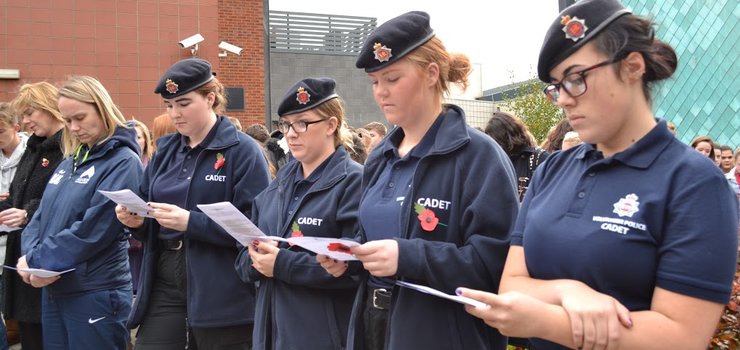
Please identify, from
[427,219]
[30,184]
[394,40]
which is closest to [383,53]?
[394,40]

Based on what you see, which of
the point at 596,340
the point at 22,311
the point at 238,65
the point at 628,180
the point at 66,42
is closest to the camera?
the point at 596,340

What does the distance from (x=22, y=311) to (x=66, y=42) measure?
985 cm

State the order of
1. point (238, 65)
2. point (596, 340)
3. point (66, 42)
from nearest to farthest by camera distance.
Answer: point (596, 340)
point (66, 42)
point (238, 65)

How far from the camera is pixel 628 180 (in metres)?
1.89

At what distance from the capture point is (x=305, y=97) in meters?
3.54

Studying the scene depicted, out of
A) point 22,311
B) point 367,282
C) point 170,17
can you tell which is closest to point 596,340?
point 367,282

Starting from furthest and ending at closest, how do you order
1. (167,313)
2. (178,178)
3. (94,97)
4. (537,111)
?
(537,111) → (94,97) → (178,178) → (167,313)

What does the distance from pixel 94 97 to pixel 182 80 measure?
82 cm

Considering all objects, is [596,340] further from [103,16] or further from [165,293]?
[103,16]

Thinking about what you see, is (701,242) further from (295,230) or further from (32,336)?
(32,336)

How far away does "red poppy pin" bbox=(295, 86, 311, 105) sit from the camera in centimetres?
353

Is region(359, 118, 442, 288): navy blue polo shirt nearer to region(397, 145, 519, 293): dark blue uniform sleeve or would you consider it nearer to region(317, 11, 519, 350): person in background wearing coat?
region(317, 11, 519, 350): person in background wearing coat

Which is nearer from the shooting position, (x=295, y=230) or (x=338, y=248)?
(x=338, y=248)

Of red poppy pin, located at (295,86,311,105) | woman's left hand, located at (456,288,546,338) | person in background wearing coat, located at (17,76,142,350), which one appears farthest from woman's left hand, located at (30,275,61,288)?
woman's left hand, located at (456,288,546,338)
